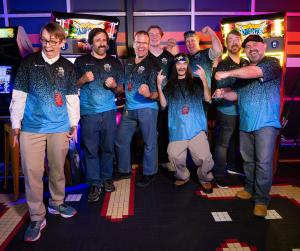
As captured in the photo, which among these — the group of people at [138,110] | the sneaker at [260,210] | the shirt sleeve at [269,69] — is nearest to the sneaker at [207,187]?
→ the group of people at [138,110]

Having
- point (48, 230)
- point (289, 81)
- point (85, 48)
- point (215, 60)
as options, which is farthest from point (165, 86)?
point (289, 81)

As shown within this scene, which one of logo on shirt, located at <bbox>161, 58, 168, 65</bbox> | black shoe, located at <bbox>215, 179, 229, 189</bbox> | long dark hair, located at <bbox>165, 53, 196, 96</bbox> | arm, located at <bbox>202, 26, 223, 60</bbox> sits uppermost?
arm, located at <bbox>202, 26, 223, 60</bbox>

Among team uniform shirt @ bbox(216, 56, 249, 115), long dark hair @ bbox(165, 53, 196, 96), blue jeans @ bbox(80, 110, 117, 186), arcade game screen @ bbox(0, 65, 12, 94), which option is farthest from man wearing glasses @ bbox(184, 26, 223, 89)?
arcade game screen @ bbox(0, 65, 12, 94)

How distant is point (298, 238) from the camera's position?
8.23 feet

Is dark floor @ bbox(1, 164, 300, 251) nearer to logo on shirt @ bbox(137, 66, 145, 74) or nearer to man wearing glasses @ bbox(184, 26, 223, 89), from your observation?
logo on shirt @ bbox(137, 66, 145, 74)

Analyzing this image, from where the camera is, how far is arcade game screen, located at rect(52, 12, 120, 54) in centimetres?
397

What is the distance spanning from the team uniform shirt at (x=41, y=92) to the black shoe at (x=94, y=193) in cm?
100

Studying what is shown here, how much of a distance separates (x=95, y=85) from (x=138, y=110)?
0.61 m

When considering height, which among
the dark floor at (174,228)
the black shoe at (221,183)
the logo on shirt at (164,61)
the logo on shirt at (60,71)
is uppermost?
the logo on shirt at (164,61)

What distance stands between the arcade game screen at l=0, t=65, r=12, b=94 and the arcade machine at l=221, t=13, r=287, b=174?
10.3 feet

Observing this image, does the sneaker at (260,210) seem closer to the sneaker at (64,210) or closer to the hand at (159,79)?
the hand at (159,79)

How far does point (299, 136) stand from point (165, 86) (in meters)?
3.83

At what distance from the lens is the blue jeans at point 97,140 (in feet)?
11.0

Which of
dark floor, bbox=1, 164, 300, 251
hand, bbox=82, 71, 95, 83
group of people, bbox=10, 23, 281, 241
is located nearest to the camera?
dark floor, bbox=1, 164, 300, 251
